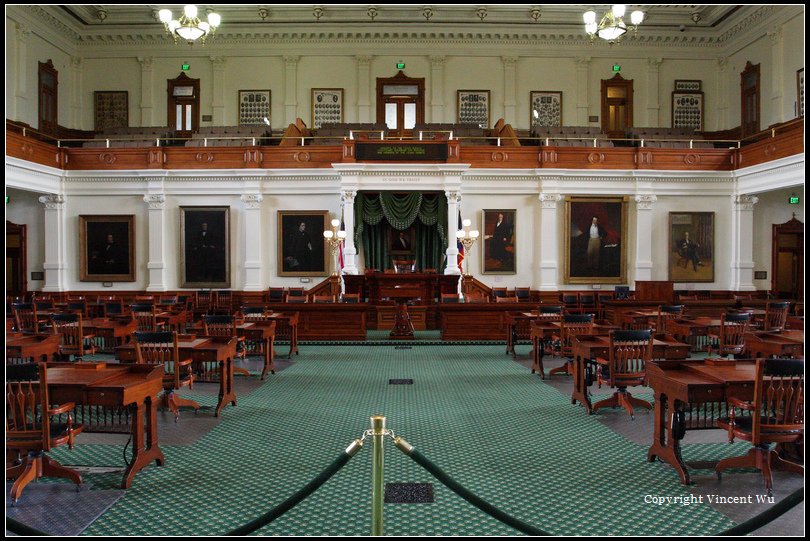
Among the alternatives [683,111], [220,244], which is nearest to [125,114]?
[220,244]

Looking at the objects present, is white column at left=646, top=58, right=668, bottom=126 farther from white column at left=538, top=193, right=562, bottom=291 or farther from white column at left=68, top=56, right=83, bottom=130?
white column at left=68, top=56, right=83, bottom=130

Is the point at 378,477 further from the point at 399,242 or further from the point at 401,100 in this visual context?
the point at 401,100

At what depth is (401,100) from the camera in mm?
22641

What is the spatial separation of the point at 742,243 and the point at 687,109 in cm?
742

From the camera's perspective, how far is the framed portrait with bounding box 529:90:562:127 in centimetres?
2269

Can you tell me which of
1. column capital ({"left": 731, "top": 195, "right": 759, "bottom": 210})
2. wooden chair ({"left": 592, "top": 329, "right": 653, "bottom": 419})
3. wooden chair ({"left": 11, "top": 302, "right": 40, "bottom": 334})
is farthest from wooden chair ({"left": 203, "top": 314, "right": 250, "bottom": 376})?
column capital ({"left": 731, "top": 195, "right": 759, "bottom": 210})

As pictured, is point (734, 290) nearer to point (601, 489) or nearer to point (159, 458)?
point (601, 489)

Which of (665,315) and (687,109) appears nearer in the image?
(665,315)

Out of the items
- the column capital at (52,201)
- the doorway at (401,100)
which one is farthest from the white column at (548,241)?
the column capital at (52,201)

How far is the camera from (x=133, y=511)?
4.23m

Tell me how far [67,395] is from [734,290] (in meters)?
18.7

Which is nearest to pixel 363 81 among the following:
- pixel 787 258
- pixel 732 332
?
pixel 787 258

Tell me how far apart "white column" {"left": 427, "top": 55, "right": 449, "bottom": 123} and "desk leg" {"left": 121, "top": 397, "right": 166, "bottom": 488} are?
63.2 feet

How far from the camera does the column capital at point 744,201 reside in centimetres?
1786
